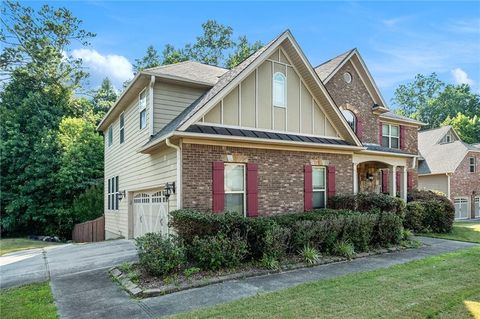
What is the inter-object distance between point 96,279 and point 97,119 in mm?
24566

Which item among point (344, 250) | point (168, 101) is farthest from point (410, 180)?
point (168, 101)

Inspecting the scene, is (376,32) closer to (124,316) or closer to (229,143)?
(229,143)

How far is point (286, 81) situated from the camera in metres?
11.9

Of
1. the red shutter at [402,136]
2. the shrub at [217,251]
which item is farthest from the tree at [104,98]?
the shrub at [217,251]

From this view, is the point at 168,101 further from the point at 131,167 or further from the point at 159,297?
the point at 159,297

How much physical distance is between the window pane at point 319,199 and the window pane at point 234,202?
3.20 m

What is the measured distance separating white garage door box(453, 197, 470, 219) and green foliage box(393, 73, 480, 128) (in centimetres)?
2732

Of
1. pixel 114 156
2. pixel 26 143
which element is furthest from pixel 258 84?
pixel 26 143

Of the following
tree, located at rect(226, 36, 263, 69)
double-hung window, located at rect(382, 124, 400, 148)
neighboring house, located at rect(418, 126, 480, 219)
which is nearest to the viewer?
double-hung window, located at rect(382, 124, 400, 148)

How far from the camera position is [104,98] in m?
40.0

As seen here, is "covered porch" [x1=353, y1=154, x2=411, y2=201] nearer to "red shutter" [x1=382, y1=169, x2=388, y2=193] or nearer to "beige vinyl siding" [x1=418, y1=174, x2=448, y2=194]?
"red shutter" [x1=382, y1=169, x2=388, y2=193]

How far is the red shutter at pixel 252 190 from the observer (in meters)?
10.5

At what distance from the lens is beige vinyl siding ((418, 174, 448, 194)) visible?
1078 inches

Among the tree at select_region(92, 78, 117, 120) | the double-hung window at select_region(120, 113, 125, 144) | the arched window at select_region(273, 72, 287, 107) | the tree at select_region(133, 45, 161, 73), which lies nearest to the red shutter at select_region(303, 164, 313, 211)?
the arched window at select_region(273, 72, 287, 107)
